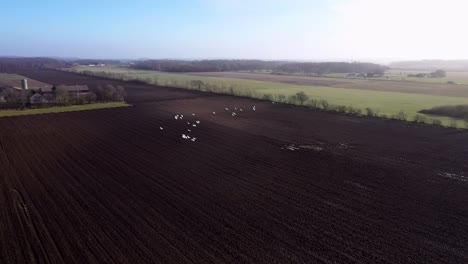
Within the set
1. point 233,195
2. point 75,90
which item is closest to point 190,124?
point 233,195

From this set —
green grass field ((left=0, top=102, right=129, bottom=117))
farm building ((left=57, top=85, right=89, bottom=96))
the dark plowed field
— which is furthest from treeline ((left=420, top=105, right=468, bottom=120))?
farm building ((left=57, top=85, right=89, bottom=96))

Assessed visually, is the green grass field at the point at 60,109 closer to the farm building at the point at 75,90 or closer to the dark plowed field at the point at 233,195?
the farm building at the point at 75,90

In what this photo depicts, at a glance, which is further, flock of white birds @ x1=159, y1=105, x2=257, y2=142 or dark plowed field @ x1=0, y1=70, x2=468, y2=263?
flock of white birds @ x1=159, y1=105, x2=257, y2=142

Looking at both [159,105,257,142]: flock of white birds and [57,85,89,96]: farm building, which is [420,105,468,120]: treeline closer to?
[159,105,257,142]: flock of white birds

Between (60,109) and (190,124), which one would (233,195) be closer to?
(190,124)

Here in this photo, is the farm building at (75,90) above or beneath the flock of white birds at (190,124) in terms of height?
above

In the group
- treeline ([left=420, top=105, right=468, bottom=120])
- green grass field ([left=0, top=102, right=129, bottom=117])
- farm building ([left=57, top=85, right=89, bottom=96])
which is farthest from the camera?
farm building ([left=57, top=85, right=89, bottom=96])

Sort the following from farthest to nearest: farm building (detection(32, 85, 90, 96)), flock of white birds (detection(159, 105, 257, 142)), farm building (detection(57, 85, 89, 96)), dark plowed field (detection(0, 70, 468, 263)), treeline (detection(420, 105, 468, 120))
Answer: farm building (detection(57, 85, 89, 96)) < farm building (detection(32, 85, 90, 96)) < treeline (detection(420, 105, 468, 120)) < flock of white birds (detection(159, 105, 257, 142)) < dark plowed field (detection(0, 70, 468, 263))

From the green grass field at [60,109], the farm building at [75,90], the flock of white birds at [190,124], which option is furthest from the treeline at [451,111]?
the farm building at [75,90]

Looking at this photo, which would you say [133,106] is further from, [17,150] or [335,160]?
[335,160]
